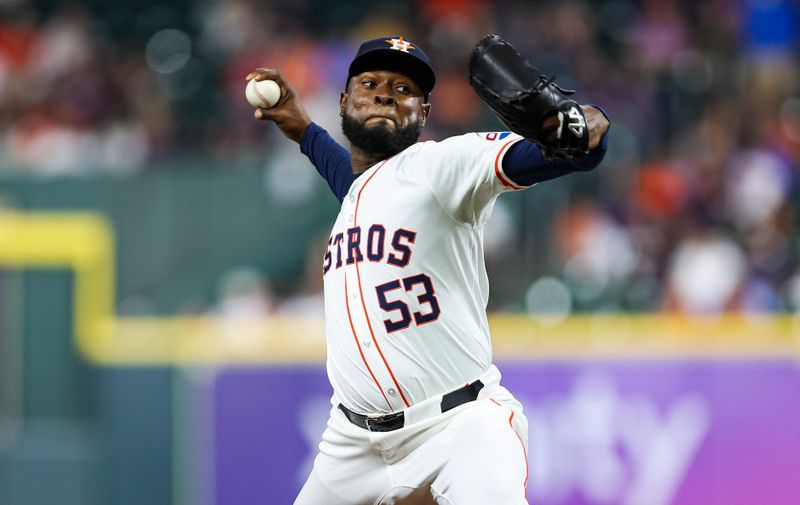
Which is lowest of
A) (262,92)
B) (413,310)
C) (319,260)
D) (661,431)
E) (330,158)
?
(661,431)

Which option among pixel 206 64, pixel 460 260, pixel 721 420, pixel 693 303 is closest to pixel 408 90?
pixel 460 260

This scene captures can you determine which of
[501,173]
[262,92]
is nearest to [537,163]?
[501,173]

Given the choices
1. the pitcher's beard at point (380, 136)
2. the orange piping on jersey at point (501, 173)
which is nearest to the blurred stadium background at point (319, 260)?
the pitcher's beard at point (380, 136)

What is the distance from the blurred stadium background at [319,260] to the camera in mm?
7312

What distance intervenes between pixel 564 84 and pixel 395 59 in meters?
5.59

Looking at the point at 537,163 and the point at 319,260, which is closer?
the point at 537,163

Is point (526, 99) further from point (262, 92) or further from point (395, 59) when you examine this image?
point (262, 92)

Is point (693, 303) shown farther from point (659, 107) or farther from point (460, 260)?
point (460, 260)

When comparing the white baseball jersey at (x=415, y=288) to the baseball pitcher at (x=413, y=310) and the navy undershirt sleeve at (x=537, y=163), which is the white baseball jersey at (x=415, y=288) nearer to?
the baseball pitcher at (x=413, y=310)

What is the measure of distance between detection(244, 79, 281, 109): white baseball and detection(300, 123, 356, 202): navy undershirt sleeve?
20 centimetres

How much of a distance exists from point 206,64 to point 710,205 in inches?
214

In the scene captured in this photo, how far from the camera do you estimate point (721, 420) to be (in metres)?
7.20

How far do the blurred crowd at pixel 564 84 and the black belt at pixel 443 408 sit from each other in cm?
426

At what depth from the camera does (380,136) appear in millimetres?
4254
